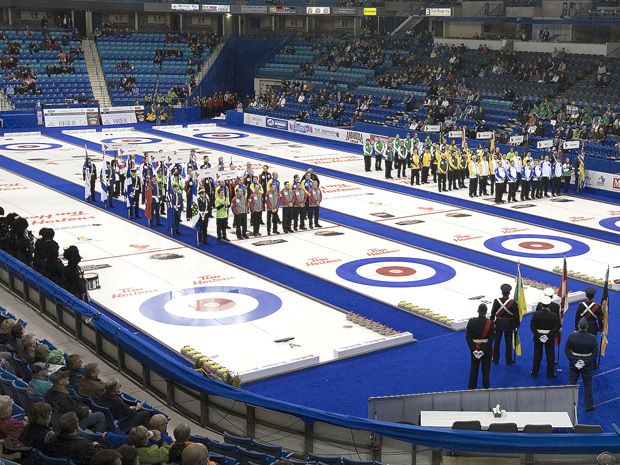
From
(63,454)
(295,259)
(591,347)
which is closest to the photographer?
(63,454)

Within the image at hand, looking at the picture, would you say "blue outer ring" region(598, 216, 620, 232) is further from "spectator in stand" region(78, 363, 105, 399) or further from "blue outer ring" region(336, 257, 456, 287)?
"spectator in stand" region(78, 363, 105, 399)

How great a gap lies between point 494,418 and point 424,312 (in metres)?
6.75

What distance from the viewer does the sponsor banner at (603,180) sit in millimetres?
31309

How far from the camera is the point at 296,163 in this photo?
125 feet

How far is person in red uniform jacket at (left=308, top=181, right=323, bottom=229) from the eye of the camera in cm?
2494

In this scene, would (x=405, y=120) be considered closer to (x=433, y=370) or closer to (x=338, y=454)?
(x=433, y=370)

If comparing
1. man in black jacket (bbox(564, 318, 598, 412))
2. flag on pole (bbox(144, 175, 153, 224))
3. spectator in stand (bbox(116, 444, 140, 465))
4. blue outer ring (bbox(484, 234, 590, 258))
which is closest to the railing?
man in black jacket (bbox(564, 318, 598, 412))

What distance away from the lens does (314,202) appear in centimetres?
2520

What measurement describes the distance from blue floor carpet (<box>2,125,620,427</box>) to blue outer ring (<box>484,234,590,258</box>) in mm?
6268

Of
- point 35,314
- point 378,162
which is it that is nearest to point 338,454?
point 35,314

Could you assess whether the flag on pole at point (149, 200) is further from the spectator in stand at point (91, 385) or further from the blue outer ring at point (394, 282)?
the spectator in stand at point (91, 385)

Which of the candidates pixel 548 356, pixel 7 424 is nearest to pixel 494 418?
pixel 548 356

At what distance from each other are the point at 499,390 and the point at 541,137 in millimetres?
27325

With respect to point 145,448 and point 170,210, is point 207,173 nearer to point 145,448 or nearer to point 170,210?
point 170,210
